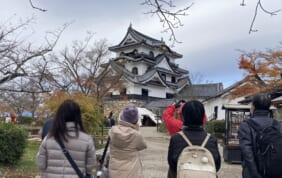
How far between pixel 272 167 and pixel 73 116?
71.4 inches

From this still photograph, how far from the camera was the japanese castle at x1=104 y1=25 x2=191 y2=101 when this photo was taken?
39166 mm

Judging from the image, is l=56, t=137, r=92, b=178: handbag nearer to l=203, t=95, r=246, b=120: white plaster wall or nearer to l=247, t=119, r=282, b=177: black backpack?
l=247, t=119, r=282, b=177: black backpack

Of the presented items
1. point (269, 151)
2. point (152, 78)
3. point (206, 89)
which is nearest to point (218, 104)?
point (206, 89)

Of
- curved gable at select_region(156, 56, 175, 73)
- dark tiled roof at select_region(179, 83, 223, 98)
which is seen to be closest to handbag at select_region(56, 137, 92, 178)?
dark tiled roof at select_region(179, 83, 223, 98)

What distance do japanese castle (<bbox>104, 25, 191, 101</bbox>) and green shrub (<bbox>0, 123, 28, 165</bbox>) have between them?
92.5 ft

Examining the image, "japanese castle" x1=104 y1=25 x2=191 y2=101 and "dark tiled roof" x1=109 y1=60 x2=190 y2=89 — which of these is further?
"japanese castle" x1=104 y1=25 x2=191 y2=101

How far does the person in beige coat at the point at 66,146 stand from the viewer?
2896 mm

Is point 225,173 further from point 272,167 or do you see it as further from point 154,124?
point 154,124

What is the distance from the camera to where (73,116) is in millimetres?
2975

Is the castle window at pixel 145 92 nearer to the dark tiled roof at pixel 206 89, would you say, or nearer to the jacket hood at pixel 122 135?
the dark tiled roof at pixel 206 89

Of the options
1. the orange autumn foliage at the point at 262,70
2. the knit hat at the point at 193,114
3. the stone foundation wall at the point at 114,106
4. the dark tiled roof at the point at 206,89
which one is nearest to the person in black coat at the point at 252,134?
the knit hat at the point at 193,114

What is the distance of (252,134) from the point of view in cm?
323

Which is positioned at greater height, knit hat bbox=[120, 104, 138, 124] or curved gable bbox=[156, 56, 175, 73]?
curved gable bbox=[156, 56, 175, 73]

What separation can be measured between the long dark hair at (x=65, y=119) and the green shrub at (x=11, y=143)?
6.26 m
